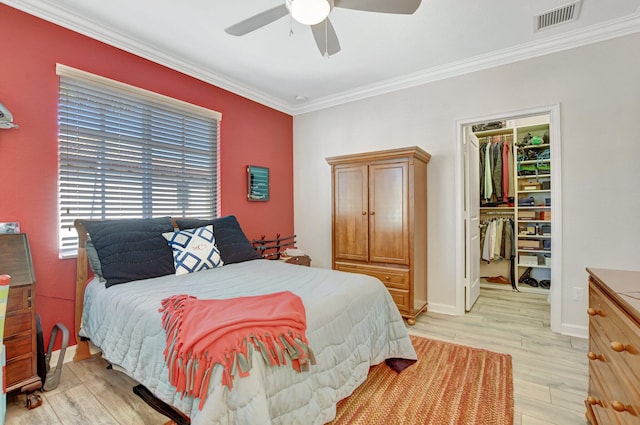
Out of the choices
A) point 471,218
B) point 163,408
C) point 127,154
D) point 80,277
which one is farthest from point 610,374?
point 127,154

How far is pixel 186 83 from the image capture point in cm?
312

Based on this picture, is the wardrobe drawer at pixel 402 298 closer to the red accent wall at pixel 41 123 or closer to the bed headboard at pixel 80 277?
the bed headboard at pixel 80 277

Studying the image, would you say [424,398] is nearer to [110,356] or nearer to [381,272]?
[381,272]

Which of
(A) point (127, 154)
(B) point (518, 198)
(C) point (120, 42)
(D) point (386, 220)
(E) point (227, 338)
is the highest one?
(C) point (120, 42)

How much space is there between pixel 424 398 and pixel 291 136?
11.8 ft

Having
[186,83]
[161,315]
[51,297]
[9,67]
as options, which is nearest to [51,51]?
[9,67]

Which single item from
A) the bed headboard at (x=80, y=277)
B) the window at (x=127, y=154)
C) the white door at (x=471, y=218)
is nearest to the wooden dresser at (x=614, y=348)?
the white door at (x=471, y=218)

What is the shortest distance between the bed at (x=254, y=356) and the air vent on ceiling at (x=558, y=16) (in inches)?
97.1

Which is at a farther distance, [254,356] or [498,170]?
[498,170]

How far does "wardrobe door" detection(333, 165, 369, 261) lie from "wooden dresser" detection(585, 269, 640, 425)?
2008 millimetres

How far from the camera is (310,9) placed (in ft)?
5.53

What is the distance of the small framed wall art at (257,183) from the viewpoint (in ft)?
12.3

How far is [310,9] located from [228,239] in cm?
196

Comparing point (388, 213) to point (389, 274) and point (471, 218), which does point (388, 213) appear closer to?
point (389, 274)
